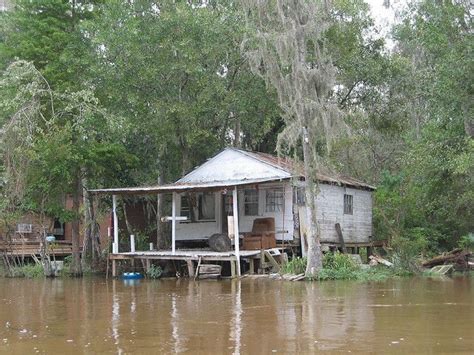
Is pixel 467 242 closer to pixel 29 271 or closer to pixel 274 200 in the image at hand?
pixel 274 200

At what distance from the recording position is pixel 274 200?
2588 cm

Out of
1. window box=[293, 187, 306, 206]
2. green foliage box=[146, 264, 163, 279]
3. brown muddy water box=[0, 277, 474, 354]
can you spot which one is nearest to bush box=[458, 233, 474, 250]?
brown muddy water box=[0, 277, 474, 354]

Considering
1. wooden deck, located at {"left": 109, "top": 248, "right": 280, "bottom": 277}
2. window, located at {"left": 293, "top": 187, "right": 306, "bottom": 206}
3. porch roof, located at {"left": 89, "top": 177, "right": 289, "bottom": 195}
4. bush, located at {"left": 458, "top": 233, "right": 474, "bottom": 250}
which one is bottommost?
wooden deck, located at {"left": 109, "top": 248, "right": 280, "bottom": 277}

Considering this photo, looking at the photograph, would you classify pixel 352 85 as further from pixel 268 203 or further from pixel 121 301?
pixel 121 301

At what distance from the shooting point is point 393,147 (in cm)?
4019

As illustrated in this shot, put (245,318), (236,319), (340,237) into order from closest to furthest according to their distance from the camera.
A: (236,319) → (245,318) → (340,237)

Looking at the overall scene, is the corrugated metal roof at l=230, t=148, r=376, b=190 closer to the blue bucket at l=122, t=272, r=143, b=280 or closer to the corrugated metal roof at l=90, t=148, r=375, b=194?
the corrugated metal roof at l=90, t=148, r=375, b=194

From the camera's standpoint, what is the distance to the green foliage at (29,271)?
87.5ft

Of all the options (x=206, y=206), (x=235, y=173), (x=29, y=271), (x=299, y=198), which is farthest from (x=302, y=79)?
(x=29, y=271)

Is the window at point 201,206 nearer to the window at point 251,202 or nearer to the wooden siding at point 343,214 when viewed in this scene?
the window at point 251,202

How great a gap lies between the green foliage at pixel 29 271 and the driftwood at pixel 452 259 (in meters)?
15.7

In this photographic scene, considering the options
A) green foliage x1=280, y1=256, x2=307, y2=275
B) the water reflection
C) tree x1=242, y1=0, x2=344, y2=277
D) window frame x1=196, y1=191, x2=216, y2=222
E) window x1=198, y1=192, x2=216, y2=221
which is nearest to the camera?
the water reflection

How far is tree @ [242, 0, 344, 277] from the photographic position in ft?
68.5

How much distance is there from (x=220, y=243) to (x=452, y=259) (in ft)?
30.2
